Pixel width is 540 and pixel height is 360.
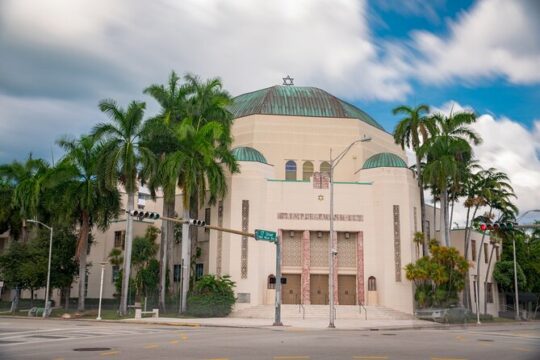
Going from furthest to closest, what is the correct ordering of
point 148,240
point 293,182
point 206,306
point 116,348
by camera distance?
point 148,240 → point 293,182 → point 206,306 → point 116,348

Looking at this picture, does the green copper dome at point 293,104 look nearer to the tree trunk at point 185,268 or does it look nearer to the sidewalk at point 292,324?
the tree trunk at point 185,268

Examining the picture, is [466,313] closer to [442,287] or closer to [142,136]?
[442,287]

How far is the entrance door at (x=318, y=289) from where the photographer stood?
5406 centimetres

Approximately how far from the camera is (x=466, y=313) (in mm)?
49031

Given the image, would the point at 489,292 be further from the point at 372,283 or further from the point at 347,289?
the point at 347,289

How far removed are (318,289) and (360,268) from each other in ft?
14.2

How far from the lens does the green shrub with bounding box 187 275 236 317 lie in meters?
47.9

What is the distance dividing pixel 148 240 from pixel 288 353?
1758 inches

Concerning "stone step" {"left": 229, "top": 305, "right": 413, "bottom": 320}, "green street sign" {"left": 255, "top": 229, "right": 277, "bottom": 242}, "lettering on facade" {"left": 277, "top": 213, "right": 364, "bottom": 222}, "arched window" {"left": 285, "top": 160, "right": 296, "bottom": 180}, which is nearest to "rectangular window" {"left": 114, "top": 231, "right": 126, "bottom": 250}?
"arched window" {"left": 285, "top": 160, "right": 296, "bottom": 180}

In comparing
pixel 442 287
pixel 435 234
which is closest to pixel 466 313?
pixel 442 287

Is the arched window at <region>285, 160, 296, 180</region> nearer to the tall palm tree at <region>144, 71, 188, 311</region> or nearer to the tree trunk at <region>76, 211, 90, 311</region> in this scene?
the tall palm tree at <region>144, 71, 188, 311</region>

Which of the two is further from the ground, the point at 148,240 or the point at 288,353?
the point at 148,240

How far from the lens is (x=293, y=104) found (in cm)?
6462

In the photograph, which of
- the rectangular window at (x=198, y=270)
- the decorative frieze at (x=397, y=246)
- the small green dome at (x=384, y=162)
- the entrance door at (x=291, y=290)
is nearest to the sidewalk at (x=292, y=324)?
the decorative frieze at (x=397, y=246)
